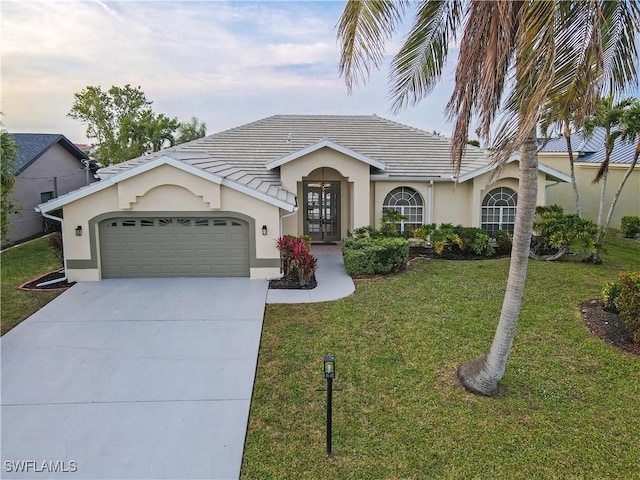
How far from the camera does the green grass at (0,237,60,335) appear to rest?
10469mm

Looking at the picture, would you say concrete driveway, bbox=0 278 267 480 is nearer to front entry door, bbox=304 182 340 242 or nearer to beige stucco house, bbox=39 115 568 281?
beige stucco house, bbox=39 115 568 281

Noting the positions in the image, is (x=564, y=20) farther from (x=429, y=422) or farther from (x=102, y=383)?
(x=102, y=383)

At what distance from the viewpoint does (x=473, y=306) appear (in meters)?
10.8

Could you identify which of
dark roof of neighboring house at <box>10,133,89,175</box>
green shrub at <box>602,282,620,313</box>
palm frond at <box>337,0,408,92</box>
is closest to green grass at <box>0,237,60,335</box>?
dark roof of neighboring house at <box>10,133,89,175</box>

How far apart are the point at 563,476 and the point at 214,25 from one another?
14896 mm

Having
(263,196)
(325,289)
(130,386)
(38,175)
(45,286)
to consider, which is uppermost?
(38,175)

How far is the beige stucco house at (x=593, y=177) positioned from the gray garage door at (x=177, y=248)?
15.6 meters

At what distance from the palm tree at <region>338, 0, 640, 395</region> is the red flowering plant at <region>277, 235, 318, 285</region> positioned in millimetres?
5722

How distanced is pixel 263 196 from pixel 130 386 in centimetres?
677

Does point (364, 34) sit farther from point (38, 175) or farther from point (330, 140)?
point (38, 175)

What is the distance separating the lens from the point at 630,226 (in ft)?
68.1

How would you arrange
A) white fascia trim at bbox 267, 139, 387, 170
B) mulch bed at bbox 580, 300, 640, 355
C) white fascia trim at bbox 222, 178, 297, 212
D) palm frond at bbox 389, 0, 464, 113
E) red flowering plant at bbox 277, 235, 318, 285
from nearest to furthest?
palm frond at bbox 389, 0, 464, 113, mulch bed at bbox 580, 300, 640, 355, red flowering plant at bbox 277, 235, 318, 285, white fascia trim at bbox 222, 178, 297, 212, white fascia trim at bbox 267, 139, 387, 170

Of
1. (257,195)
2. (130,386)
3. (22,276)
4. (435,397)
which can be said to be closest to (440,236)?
(257,195)

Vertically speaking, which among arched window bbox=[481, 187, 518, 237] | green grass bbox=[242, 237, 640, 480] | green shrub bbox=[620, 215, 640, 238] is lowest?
green grass bbox=[242, 237, 640, 480]
